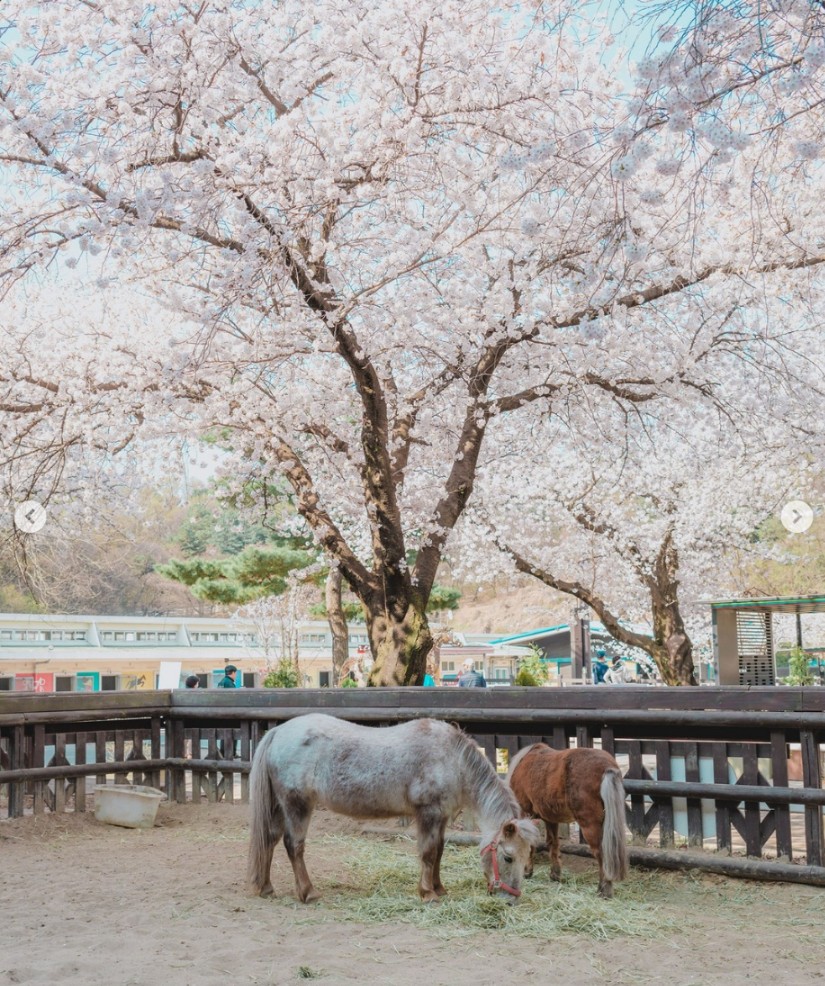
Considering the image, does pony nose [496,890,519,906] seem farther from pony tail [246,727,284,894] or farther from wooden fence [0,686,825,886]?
pony tail [246,727,284,894]

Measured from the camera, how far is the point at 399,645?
33.9 feet

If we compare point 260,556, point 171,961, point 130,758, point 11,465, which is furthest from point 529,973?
point 260,556

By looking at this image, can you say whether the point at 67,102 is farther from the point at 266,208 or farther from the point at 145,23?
the point at 266,208

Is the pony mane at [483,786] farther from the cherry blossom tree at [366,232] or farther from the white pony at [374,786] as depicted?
the cherry blossom tree at [366,232]

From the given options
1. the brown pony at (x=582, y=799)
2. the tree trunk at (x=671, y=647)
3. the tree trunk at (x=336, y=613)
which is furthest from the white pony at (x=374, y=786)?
the tree trunk at (x=336, y=613)

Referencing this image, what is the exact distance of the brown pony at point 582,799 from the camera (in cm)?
562

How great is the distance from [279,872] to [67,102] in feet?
21.6

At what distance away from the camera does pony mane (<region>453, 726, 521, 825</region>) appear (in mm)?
5523

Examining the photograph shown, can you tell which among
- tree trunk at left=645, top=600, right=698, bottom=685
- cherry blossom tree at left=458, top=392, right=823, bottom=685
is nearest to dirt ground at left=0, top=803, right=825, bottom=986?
cherry blossom tree at left=458, top=392, right=823, bottom=685

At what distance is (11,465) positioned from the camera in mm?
12547

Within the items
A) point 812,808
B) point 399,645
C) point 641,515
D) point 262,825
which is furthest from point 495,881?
point 641,515

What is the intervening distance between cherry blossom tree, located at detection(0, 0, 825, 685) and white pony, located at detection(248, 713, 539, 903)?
124 inches

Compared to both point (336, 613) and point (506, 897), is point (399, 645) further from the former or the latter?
point (336, 613)

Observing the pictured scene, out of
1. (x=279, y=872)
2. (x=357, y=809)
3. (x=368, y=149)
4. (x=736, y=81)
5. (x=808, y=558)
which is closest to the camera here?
(x=736, y=81)
